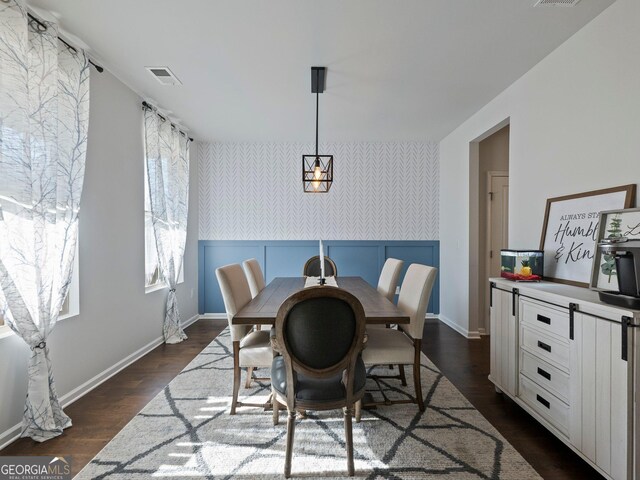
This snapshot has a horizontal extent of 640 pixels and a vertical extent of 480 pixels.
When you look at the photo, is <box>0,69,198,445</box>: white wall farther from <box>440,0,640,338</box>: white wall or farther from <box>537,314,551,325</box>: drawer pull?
<box>440,0,640,338</box>: white wall

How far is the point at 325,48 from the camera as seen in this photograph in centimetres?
251

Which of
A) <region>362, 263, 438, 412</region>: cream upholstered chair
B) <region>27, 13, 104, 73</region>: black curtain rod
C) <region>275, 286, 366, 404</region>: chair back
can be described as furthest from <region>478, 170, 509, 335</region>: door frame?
<region>27, 13, 104, 73</region>: black curtain rod

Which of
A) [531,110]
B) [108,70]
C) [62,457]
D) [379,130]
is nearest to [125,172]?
[108,70]

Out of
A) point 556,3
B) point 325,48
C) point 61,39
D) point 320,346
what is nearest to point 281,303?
point 320,346

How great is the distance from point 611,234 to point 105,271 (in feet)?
12.2

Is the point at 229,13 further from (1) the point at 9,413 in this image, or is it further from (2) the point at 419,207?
(2) the point at 419,207

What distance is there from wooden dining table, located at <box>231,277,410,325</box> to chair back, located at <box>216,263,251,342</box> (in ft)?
0.27

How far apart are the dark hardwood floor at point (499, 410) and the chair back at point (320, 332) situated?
1.19 m

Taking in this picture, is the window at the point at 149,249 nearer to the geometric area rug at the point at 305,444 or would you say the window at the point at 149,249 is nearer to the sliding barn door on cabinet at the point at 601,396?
the geometric area rug at the point at 305,444

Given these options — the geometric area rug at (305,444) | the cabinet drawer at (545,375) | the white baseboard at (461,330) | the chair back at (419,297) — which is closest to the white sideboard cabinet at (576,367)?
the cabinet drawer at (545,375)

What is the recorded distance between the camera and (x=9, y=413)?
1950 millimetres

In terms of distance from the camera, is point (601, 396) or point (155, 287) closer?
point (601, 396)

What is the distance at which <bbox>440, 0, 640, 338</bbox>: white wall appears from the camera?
195 cm

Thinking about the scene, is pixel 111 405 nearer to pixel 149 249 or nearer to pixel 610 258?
pixel 149 249
